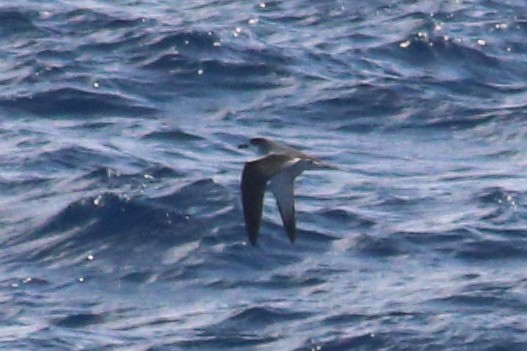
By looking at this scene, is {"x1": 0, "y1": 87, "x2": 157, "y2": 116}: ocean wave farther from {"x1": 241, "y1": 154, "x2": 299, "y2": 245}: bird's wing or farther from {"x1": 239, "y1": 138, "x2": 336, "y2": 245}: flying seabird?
{"x1": 241, "y1": 154, "x2": 299, "y2": 245}: bird's wing

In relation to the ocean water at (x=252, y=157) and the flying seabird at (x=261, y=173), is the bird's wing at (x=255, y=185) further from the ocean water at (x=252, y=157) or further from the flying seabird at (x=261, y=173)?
the ocean water at (x=252, y=157)

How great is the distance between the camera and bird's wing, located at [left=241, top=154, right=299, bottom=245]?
13859 mm

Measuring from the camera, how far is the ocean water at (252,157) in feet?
50.4

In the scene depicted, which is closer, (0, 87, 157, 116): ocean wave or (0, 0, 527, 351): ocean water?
(0, 0, 527, 351): ocean water

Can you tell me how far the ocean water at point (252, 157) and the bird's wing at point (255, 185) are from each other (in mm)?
1230

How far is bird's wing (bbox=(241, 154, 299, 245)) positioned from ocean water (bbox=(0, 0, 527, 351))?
123 centimetres

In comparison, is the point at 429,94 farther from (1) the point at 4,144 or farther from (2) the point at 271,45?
(1) the point at 4,144

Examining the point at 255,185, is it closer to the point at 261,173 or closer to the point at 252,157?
the point at 261,173

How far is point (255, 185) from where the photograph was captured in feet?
45.6

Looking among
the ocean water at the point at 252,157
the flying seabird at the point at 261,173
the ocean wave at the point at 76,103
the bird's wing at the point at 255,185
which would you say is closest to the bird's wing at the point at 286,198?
the flying seabird at the point at 261,173

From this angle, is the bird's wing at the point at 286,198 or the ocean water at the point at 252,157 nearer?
the bird's wing at the point at 286,198

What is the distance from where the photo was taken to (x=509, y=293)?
15.7 m

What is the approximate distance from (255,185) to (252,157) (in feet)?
19.3

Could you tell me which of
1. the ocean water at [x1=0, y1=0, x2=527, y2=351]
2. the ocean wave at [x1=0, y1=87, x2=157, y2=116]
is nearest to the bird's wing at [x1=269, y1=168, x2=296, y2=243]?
the ocean water at [x1=0, y1=0, x2=527, y2=351]
